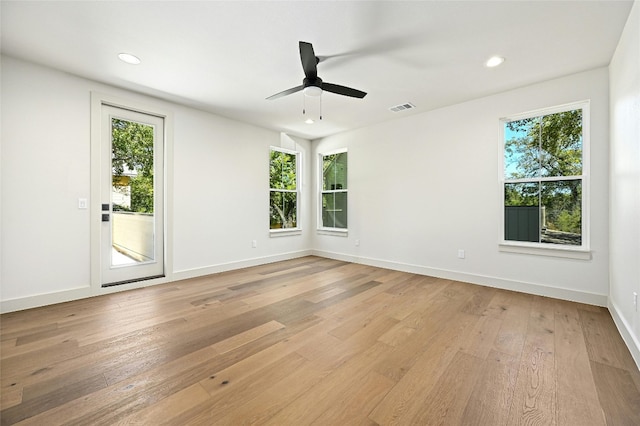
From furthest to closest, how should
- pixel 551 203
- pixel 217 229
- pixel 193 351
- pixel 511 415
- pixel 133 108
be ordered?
1. pixel 217 229
2. pixel 133 108
3. pixel 551 203
4. pixel 193 351
5. pixel 511 415

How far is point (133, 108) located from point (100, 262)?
2117 millimetres

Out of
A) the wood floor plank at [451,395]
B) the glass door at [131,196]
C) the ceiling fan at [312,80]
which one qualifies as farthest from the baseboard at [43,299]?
the wood floor plank at [451,395]

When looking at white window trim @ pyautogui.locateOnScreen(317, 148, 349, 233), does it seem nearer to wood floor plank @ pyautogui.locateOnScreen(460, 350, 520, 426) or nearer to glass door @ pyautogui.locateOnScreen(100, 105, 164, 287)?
glass door @ pyautogui.locateOnScreen(100, 105, 164, 287)

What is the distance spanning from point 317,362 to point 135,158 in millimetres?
3706

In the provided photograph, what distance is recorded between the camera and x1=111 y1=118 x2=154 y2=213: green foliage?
3.62 m

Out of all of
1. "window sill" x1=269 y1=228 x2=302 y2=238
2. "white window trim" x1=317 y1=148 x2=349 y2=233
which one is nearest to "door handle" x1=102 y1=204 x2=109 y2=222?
"window sill" x1=269 y1=228 x2=302 y2=238

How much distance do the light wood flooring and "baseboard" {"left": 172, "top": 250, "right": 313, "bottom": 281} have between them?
2.77ft

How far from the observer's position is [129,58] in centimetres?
282

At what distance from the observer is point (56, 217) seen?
3111 mm

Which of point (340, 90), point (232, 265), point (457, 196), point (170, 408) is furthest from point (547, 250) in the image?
point (232, 265)

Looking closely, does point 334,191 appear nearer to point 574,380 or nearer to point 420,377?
point 420,377

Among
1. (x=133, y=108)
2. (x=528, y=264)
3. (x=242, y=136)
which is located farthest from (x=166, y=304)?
(x=528, y=264)

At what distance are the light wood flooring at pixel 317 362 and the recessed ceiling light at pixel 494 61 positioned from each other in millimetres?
2724

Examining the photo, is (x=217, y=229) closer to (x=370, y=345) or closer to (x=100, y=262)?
(x=100, y=262)
